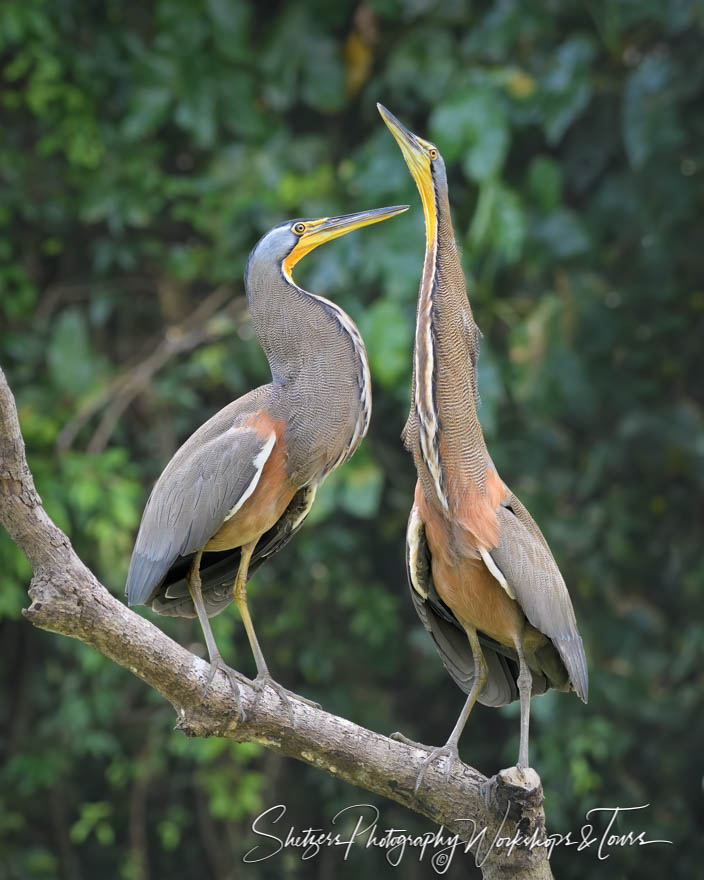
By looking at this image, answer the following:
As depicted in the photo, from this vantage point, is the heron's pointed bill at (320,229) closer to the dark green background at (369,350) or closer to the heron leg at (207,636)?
the heron leg at (207,636)

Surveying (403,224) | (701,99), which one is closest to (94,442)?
(403,224)

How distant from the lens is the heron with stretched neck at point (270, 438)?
2.49 meters

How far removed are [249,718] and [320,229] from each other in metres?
1.13

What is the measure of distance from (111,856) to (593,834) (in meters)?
2.02

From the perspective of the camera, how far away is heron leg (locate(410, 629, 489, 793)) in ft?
7.89

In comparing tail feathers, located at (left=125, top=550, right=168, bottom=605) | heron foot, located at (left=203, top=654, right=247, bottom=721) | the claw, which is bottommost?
the claw

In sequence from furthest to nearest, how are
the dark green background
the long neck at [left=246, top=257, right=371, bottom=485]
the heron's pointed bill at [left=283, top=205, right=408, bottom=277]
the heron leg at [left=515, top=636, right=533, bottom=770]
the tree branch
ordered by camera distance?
the dark green background
the heron's pointed bill at [left=283, top=205, right=408, bottom=277]
the long neck at [left=246, top=257, right=371, bottom=485]
the heron leg at [left=515, top=636, right=533, bottom=770]
the tree branch

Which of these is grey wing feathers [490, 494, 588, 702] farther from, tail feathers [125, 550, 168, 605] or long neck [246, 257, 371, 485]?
tail feathers [125, 550, 168, 605]

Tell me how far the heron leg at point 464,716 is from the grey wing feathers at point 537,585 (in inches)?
8.5

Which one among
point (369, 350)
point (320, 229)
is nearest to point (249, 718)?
point (320, 229)

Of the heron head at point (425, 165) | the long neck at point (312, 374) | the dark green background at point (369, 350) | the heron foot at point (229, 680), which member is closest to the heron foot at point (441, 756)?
the heron foot at point (229, 680)

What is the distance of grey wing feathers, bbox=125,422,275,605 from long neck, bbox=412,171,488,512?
395 mm

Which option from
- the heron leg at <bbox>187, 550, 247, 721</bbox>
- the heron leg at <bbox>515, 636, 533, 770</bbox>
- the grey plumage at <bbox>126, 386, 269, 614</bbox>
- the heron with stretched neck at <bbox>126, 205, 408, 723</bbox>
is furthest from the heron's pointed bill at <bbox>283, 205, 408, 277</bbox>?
the heron leg at <bbox>515, 636, 533, 770</bbox>

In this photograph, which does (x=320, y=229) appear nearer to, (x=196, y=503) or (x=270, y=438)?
(x=270, y=438)
